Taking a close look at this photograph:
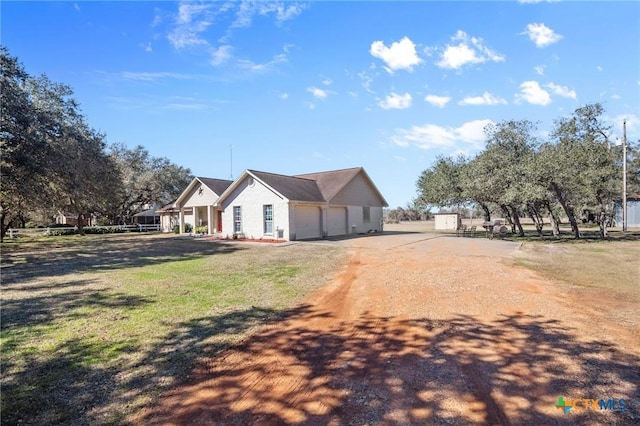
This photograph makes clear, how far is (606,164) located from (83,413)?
27530 millimetres

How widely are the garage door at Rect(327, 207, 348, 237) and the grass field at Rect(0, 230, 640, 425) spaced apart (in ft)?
40.8

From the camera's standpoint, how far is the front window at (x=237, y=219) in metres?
24.3

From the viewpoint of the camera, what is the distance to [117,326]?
5680mm

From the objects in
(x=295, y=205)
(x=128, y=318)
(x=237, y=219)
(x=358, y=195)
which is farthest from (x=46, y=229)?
(x=128, y=318)

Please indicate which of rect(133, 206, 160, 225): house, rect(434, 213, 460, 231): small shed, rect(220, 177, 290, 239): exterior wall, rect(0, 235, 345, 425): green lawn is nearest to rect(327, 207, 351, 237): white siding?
rect(220, 177, 290, 239): exterior wall

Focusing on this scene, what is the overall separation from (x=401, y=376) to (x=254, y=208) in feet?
66.8

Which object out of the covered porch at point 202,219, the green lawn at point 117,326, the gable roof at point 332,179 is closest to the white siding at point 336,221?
the gable roof at point 332,179

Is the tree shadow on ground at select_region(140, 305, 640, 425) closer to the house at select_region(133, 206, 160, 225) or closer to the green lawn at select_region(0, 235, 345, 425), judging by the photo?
the green lawn at select_region(0, 235, 345, 425)

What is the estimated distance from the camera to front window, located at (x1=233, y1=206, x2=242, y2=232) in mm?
24297

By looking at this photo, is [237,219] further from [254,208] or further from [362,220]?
[362,220]

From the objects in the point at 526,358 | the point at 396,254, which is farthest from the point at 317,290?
the point at 396,254

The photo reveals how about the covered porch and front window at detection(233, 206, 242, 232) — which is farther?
the covered porch

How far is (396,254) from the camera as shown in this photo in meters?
14.4

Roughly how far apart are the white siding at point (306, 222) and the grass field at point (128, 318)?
937 centimetres
